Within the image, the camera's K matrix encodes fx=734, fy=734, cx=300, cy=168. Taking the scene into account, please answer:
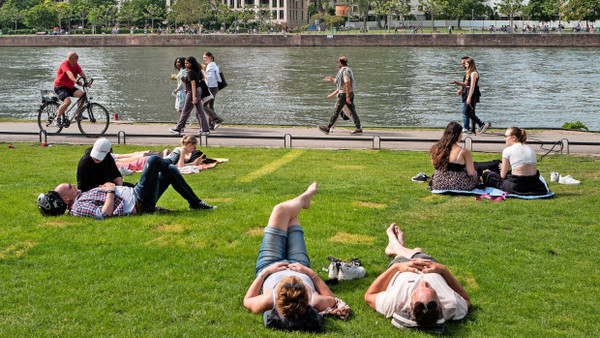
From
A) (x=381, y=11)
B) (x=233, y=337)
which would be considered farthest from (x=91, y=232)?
(x=381, y=11)

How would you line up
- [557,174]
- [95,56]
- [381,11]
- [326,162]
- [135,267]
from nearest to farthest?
[135,267] < [557,174] < [326,162] < [95,56] < [381,11]

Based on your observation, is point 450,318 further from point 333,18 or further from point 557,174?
point 333,18

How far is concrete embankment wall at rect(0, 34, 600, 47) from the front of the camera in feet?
265

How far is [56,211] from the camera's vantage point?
774cm

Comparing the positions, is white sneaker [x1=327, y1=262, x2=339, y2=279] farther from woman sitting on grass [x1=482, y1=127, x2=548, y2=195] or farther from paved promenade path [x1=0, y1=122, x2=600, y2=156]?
paved promenade path [x1=0, y1=122, x2=600, y2=156]

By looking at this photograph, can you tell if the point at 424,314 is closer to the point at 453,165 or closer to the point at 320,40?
the point at 453,165

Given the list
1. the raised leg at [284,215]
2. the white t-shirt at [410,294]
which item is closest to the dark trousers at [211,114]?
the raised leg at [284,215]

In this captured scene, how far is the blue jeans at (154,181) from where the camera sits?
7.54 metres

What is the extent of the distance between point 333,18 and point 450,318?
11806 cm

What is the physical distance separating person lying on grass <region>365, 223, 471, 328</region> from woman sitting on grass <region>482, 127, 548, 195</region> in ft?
12.4

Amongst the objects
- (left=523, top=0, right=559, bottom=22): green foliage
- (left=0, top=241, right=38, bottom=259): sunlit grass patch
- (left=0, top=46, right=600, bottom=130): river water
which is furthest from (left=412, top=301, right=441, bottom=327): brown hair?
(left=523, top=0, right=559, bottom=22): green foliage

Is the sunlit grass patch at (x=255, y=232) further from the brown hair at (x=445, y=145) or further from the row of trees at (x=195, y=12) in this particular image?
the row of trees at (x=195, y=12)

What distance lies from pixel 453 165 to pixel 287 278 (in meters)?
4.68

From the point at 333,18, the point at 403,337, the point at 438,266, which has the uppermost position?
the point at 333,18
